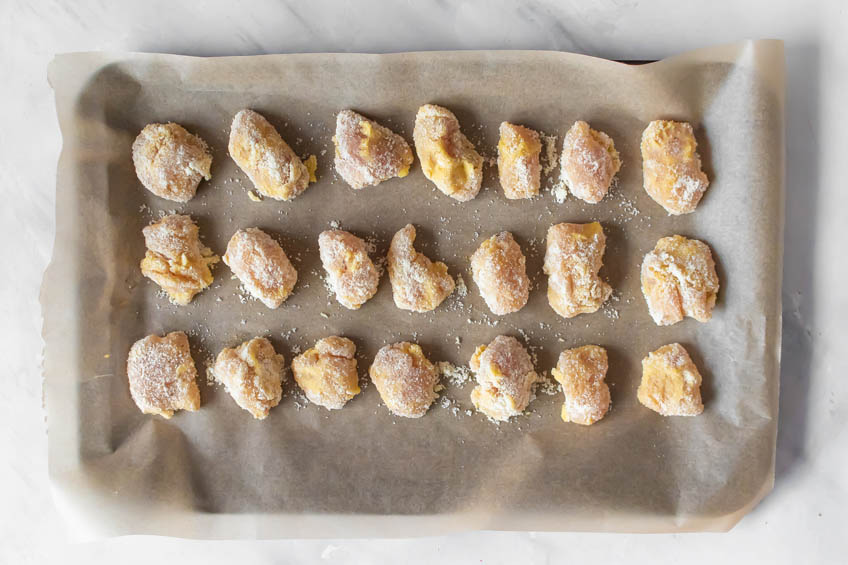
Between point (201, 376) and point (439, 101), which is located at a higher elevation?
point (439, 101)

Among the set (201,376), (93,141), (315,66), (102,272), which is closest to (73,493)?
(201,376)

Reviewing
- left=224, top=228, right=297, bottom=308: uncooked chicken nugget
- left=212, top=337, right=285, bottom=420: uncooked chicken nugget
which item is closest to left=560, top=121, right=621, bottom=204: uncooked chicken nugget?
left=224, top=228, right=297, bottom=308: uncooked chicken nugget

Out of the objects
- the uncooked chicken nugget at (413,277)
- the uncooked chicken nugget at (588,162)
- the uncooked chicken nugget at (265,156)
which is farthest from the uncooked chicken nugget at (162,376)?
the uncooked chicken nugget at (588,162)

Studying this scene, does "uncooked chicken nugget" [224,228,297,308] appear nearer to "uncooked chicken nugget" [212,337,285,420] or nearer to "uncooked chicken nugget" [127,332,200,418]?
"uncooked chicken nugget" [212,337,285,420]

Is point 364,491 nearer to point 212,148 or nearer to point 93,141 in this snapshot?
point 212,148

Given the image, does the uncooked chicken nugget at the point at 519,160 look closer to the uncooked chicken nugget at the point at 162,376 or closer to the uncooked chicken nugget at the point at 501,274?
the uncooked chicken nugget at the point at 501,274

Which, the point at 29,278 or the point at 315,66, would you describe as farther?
the point at 29,278

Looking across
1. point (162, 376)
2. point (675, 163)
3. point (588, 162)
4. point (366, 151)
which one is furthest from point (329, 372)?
point (675, 163)
